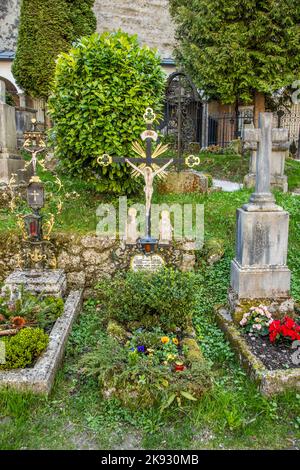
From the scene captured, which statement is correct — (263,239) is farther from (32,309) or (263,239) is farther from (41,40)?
(41,40)

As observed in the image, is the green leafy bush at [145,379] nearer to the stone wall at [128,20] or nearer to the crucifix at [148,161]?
the crucifix at [148,161]

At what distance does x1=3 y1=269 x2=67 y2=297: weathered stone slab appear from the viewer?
16.3ft

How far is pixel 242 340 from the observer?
4.20 meters

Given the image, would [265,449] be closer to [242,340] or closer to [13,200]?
[242,340]

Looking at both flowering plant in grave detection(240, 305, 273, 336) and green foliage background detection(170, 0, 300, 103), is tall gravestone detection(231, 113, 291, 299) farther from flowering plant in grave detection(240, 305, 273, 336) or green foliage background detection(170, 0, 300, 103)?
green foliage background detection(170, 0, 300, 103)

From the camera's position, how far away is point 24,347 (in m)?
3.70

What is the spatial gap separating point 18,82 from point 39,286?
9.99 m

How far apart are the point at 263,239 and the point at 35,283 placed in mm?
3023

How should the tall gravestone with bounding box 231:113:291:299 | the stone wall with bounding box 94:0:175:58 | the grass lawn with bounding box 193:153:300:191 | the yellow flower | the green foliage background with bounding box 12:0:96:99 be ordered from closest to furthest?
1. the yellow flower
2. the tall gravestone with bounding box 231:113:291:299
3. the grass lawn with bounding box 193:153:300:191
4. the green foliage background with bounding box 12:0:96:99
5. the stone wall with bounding box 94:0:175:58

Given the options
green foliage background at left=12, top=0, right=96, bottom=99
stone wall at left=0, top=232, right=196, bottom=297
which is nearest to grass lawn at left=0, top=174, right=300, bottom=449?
stone wall at left=0, top=232, right=196, bottom=297

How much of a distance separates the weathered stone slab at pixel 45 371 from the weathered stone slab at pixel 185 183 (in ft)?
13.4

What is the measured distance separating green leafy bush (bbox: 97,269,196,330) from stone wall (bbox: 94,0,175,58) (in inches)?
782

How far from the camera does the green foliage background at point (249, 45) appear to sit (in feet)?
33.2

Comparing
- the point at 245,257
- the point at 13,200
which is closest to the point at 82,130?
the point at 13,200
